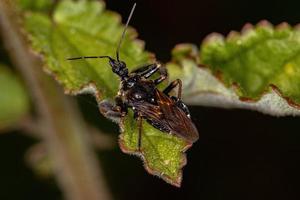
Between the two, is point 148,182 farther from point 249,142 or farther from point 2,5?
point 2,5

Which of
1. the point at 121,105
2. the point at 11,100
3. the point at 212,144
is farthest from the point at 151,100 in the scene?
the point at 212,144

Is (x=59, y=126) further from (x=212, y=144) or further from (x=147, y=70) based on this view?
(x=212, y=144)

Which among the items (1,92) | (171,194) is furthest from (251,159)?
(1,92)

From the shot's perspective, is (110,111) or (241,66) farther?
(241,66)

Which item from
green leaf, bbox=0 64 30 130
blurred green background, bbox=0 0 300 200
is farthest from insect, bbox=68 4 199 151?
blurred green background, bbox=0 0 300 200

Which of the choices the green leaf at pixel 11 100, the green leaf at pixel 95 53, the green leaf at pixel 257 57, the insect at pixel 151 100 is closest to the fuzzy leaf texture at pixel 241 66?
the green leaf at pixel 257 57

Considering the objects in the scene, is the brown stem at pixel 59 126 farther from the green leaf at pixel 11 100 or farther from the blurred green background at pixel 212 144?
the blurred green background at pixel 212 144
